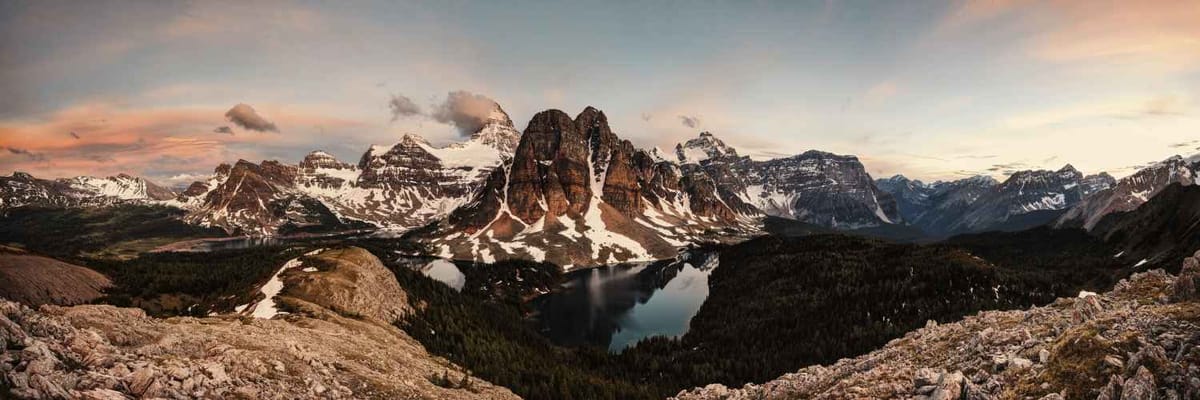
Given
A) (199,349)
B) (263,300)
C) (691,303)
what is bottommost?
(691,303)

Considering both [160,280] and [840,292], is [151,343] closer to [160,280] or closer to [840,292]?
[160,280]

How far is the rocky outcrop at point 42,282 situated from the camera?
299ft

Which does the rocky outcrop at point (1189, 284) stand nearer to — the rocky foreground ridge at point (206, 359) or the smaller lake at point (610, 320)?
the rocky foreground ridge at point (206, 359)

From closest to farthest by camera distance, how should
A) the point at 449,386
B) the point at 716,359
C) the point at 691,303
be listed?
the point at 449,386, the point at 716,359, the point at 691,303

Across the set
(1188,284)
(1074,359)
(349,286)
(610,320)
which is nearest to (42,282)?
(349,286)

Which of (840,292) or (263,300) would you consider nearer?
(263,300)

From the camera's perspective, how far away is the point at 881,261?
19875 cm

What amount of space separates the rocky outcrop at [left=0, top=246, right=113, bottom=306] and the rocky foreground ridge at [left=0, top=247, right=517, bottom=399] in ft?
206

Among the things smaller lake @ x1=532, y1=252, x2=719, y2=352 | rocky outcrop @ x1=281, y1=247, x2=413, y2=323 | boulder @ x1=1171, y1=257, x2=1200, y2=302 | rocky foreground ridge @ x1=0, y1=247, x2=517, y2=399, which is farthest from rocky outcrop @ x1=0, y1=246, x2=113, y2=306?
boulder @ x1=1171, y1=257, x2=1200, y2=302

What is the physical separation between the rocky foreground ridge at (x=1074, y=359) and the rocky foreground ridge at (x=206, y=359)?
32.2 meters

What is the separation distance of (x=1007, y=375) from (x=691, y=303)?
180 meters

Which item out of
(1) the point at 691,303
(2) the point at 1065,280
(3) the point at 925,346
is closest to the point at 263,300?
(3) the point at 925,346

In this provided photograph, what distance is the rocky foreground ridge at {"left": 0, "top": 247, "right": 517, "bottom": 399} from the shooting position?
64.0ft

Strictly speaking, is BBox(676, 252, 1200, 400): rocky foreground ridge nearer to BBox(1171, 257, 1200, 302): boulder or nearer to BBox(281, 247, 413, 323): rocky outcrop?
BBox(1171, 257, 1200, 302): boulder
